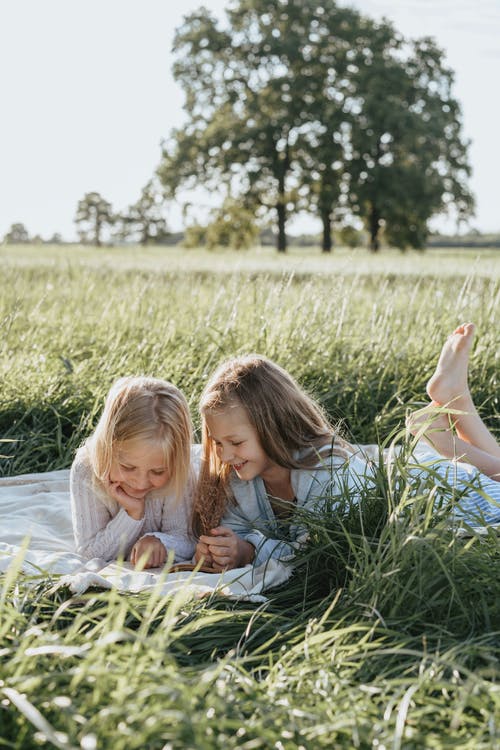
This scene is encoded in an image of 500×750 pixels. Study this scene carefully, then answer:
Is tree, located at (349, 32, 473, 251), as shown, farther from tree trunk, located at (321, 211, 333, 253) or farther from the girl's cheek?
the girl's cheek

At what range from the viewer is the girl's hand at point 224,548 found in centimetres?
263

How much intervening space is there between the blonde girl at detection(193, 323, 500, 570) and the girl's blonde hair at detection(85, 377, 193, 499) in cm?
11

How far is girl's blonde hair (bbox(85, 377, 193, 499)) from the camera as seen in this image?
2.63 m

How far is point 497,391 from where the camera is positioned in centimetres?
436

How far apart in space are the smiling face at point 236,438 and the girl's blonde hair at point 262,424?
0.02m

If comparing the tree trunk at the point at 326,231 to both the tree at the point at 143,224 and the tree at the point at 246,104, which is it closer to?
the tree at the point at 246,104

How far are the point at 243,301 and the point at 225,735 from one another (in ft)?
12.7

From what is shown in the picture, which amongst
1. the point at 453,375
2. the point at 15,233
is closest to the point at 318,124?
the point at 15,233

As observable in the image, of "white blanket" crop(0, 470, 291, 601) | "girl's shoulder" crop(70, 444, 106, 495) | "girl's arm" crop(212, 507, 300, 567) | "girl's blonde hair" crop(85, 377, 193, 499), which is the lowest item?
"white blanket" crop(0, 470, 291, 601)

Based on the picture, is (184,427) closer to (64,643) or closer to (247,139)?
(64,643)

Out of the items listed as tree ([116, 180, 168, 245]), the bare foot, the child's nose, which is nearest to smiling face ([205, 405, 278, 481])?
the child's nose

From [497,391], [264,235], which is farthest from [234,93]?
[497,391]

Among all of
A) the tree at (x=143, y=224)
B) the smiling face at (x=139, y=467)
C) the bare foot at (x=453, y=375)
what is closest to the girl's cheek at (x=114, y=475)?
the smiling face at (x=139, y=467)

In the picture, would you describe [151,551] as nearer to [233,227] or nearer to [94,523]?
[94,523]
